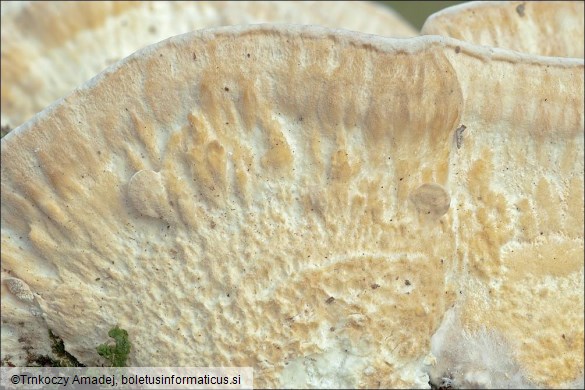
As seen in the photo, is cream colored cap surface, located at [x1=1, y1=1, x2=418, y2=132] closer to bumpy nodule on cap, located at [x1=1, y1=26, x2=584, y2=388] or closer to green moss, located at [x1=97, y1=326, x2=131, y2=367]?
bumpy nodule on cap, located at [x1=1, y1=26, x2=584, y2=388]

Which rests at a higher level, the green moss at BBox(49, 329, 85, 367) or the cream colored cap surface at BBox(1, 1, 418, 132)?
the cream colored cap surface at BBox(1, 1, 418, 132)

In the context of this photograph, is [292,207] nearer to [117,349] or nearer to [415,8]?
[117,349]

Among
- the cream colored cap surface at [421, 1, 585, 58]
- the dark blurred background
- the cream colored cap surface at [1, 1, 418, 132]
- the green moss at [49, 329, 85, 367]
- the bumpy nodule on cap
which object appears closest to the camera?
the bumpy nodule on cap

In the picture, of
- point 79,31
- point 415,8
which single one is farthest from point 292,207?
point 415,8

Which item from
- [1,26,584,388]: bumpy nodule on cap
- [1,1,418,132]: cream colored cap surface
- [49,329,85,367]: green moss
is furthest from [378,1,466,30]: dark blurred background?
[49,329,85,367]: green moss

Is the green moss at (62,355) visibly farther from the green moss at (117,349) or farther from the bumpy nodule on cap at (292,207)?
the green moss at (117,349)

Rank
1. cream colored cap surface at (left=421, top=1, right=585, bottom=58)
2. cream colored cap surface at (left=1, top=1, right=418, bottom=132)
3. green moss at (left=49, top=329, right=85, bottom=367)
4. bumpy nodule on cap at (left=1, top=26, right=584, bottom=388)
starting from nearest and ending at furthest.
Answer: bumpy nodule on cap at (left=1, top=26, right=584, bottom=388)
green moss at (left=49, top=329, right=85, bottom=367)
cream colored cap surface at (left=421, top=1, right=585, bottom=58)
cream colored cap surface at (left=1, top=1, right=418, bottom=132)

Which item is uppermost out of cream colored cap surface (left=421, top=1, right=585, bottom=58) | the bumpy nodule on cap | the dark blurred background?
the dark blurred background

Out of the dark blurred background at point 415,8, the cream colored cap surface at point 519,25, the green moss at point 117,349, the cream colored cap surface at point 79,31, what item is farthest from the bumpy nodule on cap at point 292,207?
the dark blurred background at point 415,8
